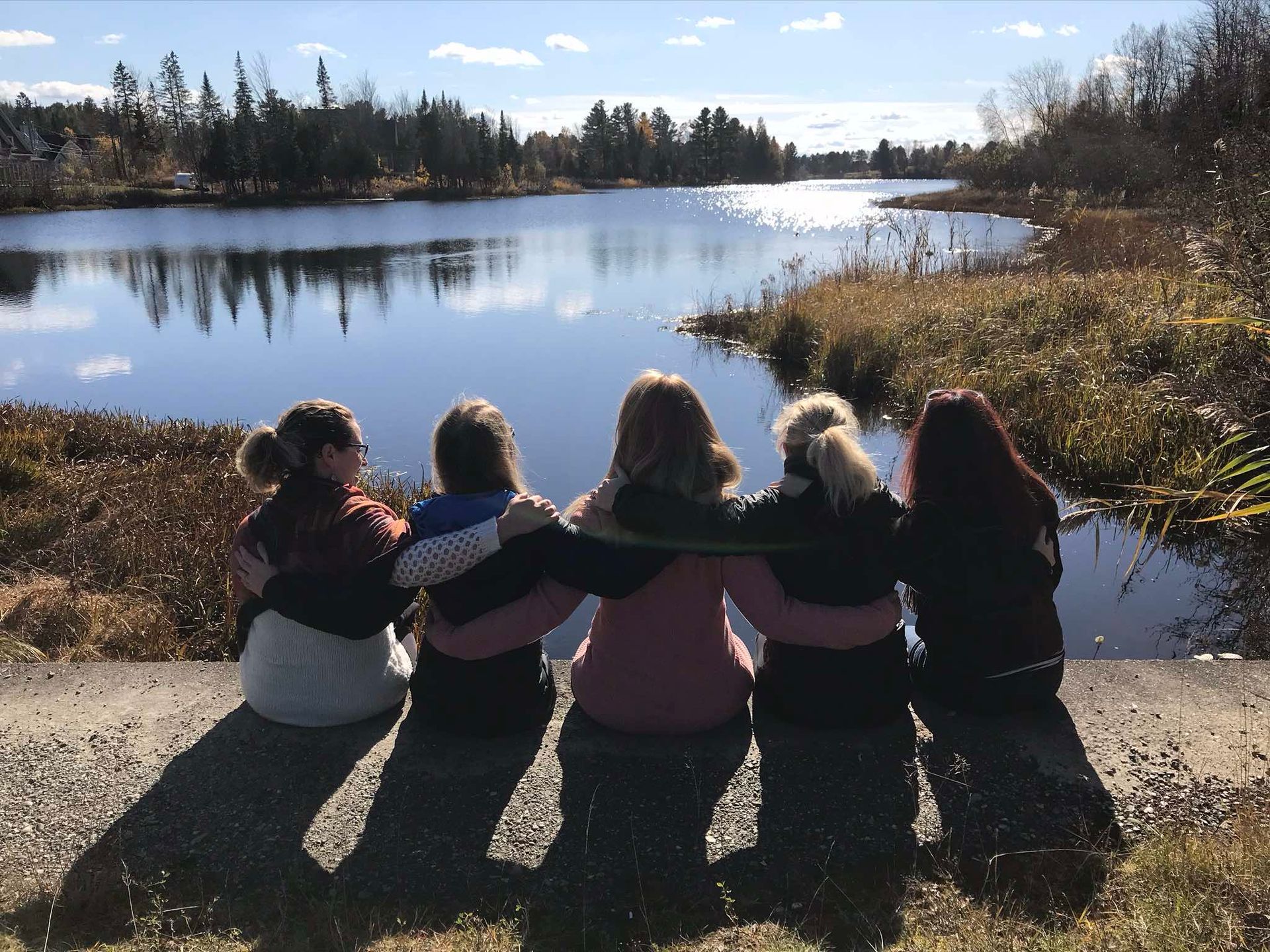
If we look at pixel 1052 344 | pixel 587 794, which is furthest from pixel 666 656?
pixel 1052 344

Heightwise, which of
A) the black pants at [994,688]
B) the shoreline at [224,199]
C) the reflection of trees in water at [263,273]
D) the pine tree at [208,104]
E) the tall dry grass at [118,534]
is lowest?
the tall dry grass at [118,534]

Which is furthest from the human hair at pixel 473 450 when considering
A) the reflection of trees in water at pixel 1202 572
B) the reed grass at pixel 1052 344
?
the reed grass at pixel 1052 344

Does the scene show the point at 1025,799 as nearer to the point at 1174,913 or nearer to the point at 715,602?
the point at 1174,913

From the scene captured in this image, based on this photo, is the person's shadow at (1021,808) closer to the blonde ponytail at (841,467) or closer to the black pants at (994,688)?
the black pants at (994,688)

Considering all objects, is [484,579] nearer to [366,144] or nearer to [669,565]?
[669,565]

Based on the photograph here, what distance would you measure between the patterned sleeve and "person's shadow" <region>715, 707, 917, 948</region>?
3.41ft

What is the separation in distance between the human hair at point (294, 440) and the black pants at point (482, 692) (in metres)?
0.68

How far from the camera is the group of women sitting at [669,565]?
2.50 m

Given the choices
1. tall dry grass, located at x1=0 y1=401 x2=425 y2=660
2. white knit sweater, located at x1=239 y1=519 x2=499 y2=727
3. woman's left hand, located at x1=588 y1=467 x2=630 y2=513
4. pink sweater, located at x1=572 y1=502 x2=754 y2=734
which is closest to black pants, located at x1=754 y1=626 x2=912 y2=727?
pink sweater, located at x1=572 y1=502 x2=754 y2=734

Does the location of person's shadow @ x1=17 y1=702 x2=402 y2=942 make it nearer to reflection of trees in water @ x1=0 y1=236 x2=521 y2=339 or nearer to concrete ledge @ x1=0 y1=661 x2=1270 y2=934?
concrete ledge @ x1=0 y1=661 x2=1270 y2=934

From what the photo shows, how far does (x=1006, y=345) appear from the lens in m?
9.34

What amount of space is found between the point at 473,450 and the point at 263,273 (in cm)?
2058

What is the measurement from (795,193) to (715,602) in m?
77.5

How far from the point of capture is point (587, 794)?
255cm
